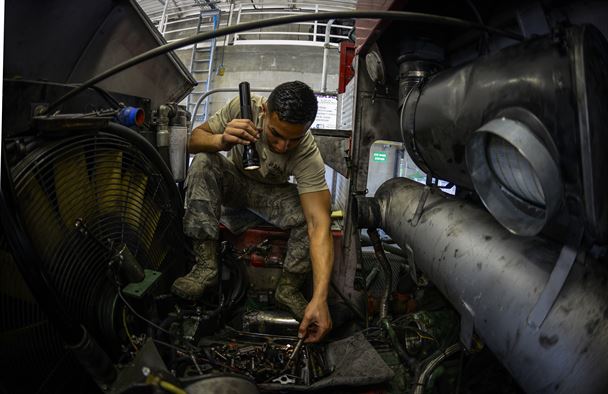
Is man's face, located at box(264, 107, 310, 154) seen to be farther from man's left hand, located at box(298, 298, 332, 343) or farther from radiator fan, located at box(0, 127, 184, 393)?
man's left hand, located at box(298, 298, 332, 343)

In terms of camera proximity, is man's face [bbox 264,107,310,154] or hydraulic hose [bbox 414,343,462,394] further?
man's face [bbox 264,107,310,154]

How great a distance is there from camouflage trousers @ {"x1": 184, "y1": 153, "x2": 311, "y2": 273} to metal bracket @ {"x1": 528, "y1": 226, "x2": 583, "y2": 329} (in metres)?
1.35

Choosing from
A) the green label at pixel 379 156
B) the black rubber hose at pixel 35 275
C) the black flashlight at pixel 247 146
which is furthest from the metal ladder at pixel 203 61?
the black rubber hose at pixel 35 275

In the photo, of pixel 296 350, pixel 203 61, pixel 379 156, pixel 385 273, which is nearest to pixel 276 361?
pixel 296 350

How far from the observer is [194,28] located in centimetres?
644

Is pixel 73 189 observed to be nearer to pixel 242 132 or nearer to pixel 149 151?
pixel 149 151

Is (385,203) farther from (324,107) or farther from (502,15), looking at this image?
(324,107)

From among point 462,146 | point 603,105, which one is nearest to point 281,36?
point 462,146

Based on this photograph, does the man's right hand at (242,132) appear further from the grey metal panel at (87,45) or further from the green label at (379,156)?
the green label at (379,156)

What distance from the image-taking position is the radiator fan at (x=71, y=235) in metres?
0.93

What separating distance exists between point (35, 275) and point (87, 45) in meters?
1.21

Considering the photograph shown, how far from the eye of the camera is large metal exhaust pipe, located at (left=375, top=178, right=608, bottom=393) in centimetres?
65

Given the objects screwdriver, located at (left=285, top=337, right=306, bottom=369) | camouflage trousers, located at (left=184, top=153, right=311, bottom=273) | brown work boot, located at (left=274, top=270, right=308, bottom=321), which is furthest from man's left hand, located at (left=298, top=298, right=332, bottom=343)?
camouflage trousers, located at (left=184, top=153, right=311, bottom=273)

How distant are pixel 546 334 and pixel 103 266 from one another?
1.28 meters
